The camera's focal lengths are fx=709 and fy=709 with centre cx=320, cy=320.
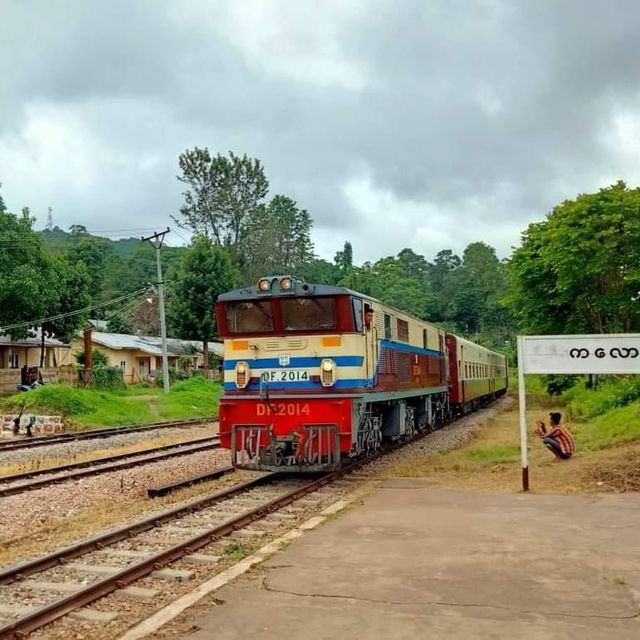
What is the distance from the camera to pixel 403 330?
1553 cm

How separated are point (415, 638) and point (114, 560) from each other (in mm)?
3677

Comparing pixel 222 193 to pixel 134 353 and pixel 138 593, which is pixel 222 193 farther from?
pixel 138 593

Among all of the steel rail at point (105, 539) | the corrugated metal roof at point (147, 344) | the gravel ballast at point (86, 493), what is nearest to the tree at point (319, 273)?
Result: the corrugated metal roof at point (147, 344)

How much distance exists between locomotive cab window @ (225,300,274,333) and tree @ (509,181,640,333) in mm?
13048

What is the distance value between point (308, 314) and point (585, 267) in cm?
1341

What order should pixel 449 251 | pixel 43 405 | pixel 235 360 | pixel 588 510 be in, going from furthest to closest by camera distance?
pixel 449 251
pixel 43 405
pixel 235 360
pixel 588 510

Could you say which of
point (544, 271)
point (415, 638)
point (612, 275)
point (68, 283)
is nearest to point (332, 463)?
point (415, 638)

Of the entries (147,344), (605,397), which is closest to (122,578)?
(605,397)

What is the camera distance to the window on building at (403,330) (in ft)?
49.7

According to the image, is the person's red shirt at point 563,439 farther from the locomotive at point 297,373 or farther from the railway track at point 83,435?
the railway track at point 83,435

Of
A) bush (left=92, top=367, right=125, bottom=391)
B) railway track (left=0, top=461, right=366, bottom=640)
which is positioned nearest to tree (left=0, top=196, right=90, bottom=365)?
bush (left=92, top=367, right=125, bottom=391)

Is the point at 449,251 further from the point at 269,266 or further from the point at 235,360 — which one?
the point at 235,360

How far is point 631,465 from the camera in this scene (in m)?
11.4

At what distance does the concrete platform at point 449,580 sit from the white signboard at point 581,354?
7.07 feet
